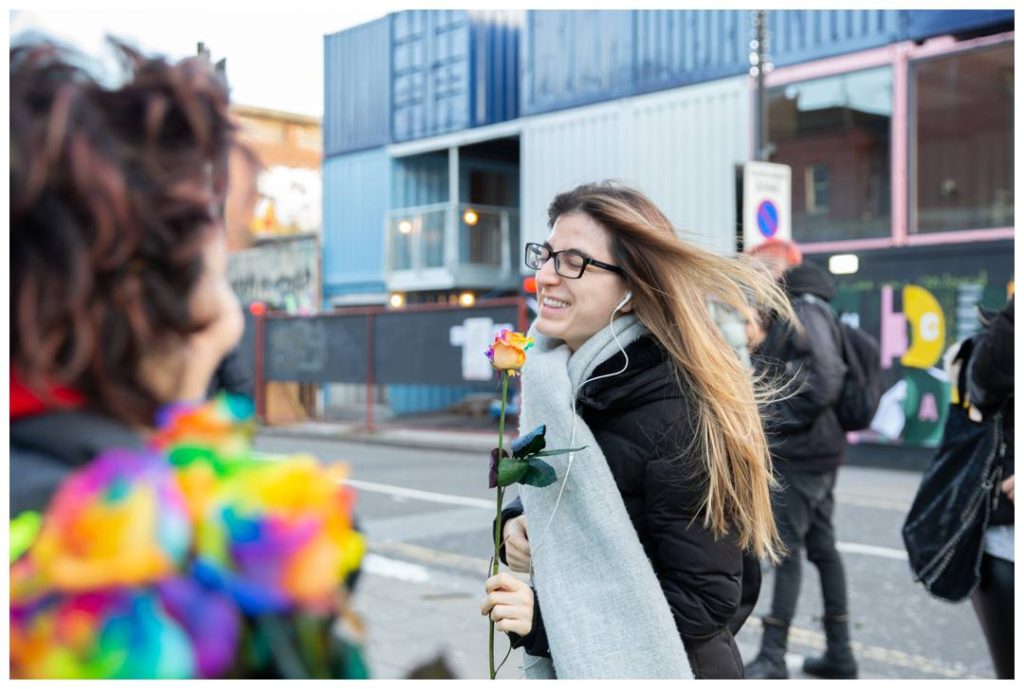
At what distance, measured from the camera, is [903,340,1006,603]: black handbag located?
2.99 m

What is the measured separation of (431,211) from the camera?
1872 centimetres

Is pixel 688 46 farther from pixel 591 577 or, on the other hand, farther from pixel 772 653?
pixel 591 577

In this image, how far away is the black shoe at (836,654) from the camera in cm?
437

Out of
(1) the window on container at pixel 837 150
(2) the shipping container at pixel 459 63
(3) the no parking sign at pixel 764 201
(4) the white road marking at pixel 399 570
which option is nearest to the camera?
(4) the white road marking at pixel 399 570

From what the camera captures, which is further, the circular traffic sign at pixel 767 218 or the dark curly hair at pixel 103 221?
the circular traffic sign at pixel 767 218

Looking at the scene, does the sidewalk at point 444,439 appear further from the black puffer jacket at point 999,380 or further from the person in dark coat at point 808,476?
the black puffer jacket at point 999,380

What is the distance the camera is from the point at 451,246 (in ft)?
60.4

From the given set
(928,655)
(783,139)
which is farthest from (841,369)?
(783,139)

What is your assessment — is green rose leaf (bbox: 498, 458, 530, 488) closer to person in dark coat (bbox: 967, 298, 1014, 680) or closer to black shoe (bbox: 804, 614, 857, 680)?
person in dark coat (bbox: 967, 298, 1014, 680)

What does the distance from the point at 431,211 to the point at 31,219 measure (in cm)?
1810

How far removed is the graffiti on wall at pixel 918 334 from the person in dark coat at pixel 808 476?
705 centimetres

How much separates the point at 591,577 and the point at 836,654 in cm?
291

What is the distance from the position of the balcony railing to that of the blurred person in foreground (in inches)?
686

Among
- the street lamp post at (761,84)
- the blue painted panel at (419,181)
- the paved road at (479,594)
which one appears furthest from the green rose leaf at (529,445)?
the blue painted panel at (419,181)
